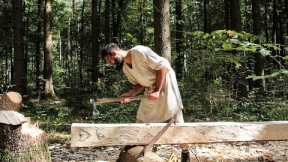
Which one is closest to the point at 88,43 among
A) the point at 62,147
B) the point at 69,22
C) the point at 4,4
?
the point at 69,22

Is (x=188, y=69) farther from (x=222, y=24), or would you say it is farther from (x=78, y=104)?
(x=222, y=24)

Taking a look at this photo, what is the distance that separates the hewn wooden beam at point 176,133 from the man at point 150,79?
313 mm

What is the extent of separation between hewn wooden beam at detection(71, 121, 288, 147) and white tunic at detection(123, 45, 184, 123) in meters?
0.30

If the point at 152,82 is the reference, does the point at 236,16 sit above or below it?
above

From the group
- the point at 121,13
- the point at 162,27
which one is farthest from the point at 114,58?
the point at 121,13

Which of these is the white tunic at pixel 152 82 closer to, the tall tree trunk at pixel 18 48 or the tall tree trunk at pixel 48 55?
the tall tree trunk at pixel 18 48

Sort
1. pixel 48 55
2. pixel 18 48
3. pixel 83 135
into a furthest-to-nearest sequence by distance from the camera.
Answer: pixel 48 55 < pixel 18 48 < pixel 83 135

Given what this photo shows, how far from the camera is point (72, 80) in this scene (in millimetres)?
45594

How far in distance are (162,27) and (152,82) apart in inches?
209

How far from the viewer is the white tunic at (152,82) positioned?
5910 mm

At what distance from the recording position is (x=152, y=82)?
20.2 ft

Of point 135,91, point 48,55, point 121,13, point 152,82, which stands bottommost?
point 48,55

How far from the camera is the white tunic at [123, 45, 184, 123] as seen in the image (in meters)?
5.91

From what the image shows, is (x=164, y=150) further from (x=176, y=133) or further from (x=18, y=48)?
(x=18, y=48)
